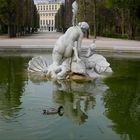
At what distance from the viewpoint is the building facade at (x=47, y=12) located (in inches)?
6427

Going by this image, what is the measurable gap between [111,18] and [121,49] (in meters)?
32.0

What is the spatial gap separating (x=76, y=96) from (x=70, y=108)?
123 cm

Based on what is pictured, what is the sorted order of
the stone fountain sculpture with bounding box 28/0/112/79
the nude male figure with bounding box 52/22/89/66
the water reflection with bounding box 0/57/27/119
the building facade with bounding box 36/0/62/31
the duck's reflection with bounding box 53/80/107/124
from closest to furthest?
the duck's reflection with bounding box 53/80/107/124 < the water reflection with bounding box 0/57/27/119 < the stone fountain sculpture with bounding box 28/0/112/79 < the nude male figure with bounding box 52/22/89/66 < the building facade with bounding box 36/0/62/31

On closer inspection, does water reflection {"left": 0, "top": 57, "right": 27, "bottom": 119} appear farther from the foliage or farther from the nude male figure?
the foliage

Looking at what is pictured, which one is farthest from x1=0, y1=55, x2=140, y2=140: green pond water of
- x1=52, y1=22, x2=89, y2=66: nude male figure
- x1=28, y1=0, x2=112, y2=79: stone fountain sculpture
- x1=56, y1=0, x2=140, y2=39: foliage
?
x1=56, y1=0, x2=140, y2=39: foliage

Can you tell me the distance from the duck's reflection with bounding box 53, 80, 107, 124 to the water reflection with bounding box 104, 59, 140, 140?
0.99 ft

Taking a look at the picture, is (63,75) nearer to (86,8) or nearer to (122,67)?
(122,67)

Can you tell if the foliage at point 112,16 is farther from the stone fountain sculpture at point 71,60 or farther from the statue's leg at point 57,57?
the statue's leg at point 57,57

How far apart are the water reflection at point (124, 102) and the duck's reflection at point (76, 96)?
30cm

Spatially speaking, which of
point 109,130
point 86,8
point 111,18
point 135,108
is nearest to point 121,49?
point 135,108

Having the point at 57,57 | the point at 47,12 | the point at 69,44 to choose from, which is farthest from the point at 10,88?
the point at 47,12

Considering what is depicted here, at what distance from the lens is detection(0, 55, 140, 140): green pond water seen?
6.32 m

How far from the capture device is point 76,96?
30.0ft

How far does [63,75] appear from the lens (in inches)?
451
